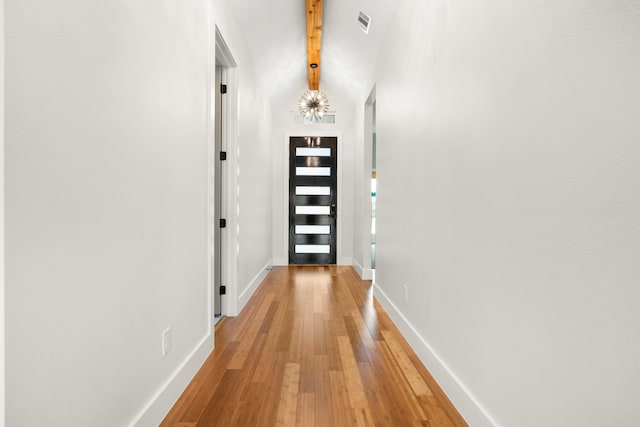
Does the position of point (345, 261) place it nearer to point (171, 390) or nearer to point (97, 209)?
point (171, 390)

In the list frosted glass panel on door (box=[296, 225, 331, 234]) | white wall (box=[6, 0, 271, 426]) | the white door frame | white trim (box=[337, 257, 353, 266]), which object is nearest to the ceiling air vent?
the white door frame

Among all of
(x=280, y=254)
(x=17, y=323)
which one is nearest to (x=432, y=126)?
(x=17, y=323)

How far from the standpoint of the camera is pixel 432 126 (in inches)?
89.7

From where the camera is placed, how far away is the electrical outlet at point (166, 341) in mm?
1738

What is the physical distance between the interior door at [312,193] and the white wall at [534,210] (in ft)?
13.6

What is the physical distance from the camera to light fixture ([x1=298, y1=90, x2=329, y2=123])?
20.0ft

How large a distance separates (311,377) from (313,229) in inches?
175

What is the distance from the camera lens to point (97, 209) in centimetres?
122

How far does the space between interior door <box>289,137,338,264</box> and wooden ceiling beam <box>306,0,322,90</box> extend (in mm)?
1236

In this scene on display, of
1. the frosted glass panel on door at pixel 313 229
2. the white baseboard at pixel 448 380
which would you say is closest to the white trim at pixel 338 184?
the frosted glass panel on door at pixel 313 229

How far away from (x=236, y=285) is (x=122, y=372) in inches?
77.6

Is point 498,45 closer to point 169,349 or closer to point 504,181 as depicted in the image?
point 504,181

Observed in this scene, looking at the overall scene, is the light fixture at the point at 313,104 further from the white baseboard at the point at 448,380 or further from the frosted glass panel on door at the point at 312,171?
the white baseboard at the point at 448,380

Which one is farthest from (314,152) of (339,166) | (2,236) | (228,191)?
(2,236)
